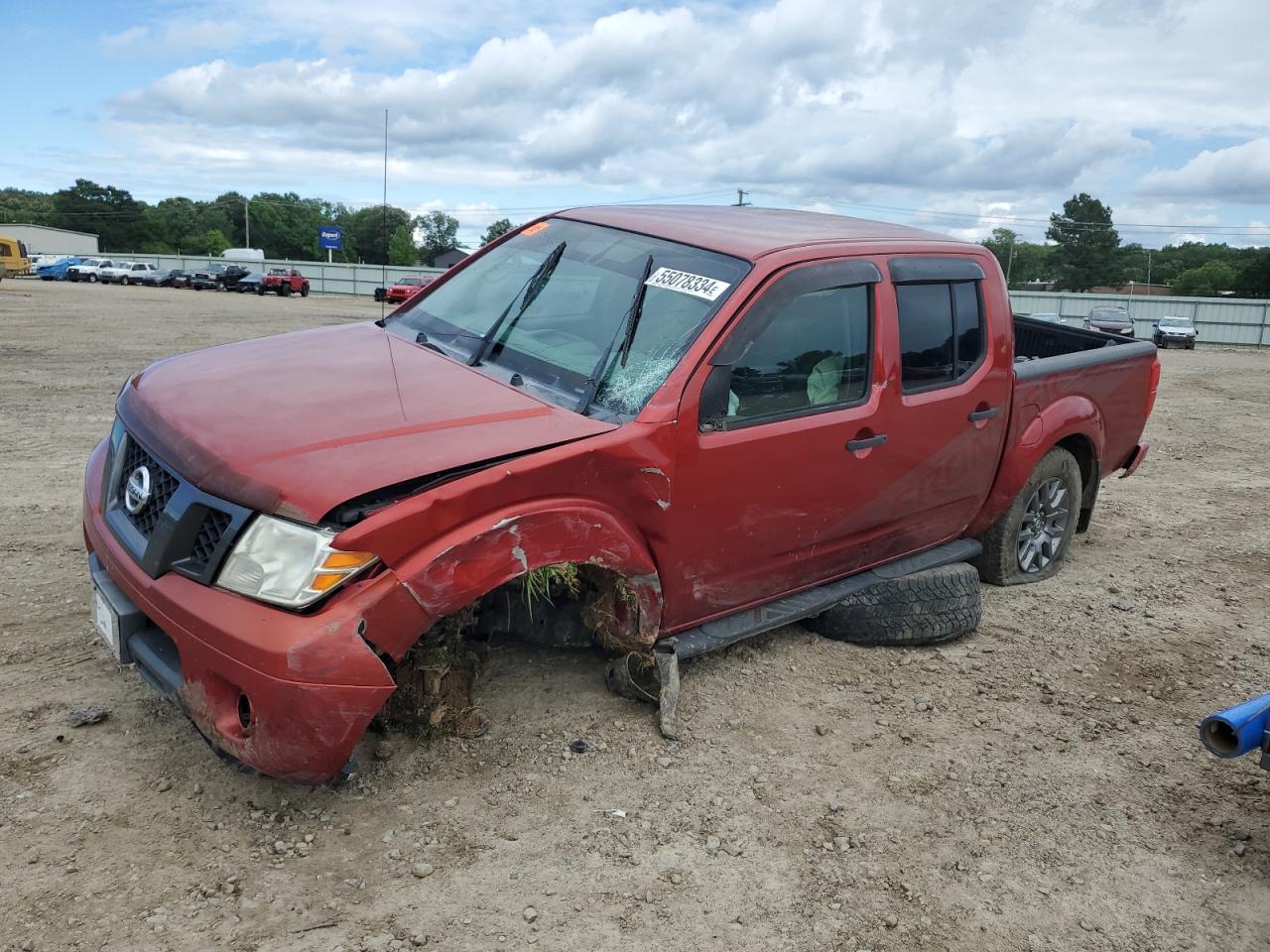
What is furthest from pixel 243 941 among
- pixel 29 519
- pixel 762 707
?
pixel 29 519

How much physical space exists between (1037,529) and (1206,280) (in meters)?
104

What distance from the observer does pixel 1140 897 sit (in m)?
2.98

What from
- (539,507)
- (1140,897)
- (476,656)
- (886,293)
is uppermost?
(886,293)

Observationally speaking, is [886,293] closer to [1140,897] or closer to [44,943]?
[1140,897]

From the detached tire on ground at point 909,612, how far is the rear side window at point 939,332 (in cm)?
89

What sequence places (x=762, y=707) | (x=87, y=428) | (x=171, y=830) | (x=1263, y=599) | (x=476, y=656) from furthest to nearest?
(x=87, y=428) → (x=1263, y=599) → (x=762, y=707) → (x=476, y=656) → (x=171, y=830)

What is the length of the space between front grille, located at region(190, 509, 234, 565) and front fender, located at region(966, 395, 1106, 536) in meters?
3.65

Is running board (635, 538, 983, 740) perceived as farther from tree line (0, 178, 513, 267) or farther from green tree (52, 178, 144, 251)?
green tree (52, 178, 144, 251)

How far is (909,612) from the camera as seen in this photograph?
449cm

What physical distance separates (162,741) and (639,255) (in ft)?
8.13

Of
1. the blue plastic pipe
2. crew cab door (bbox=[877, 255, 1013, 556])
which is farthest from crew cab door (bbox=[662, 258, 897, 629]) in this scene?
the blue plastic pipe

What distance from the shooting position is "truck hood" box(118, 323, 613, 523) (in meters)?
2.82

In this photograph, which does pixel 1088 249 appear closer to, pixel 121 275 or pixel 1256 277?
pixel 1256 277

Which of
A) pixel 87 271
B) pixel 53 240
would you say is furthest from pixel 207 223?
pixel 87 271
